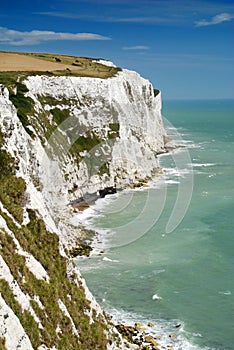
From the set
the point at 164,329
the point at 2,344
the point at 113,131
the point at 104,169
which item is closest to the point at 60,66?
the point at 113,131

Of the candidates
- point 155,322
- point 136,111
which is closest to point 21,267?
point 155,322

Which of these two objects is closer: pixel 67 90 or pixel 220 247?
pixel 220 247

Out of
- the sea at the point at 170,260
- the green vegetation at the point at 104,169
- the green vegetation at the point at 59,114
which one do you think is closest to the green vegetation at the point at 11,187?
the sea at the point at 170,260

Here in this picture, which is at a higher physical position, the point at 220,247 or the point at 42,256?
the point at 42,256

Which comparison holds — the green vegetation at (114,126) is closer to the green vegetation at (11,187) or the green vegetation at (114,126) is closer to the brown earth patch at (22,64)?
the brown earth patch at (22,64)

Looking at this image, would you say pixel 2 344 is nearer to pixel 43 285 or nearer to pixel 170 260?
pixel 43 285

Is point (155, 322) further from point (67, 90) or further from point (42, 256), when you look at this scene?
point (67, 90)
